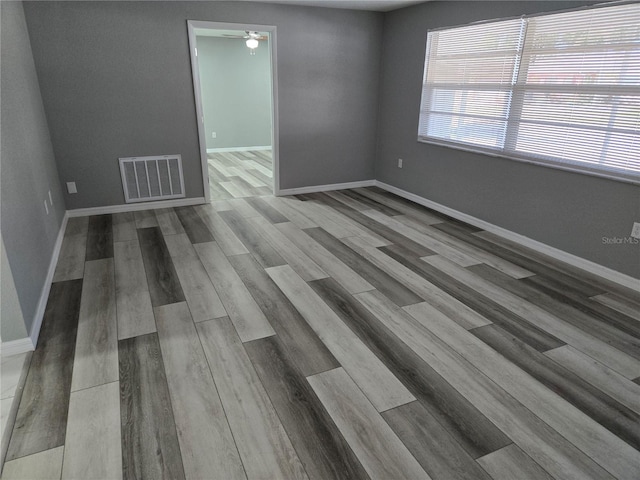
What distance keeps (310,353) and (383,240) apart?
1859 mm

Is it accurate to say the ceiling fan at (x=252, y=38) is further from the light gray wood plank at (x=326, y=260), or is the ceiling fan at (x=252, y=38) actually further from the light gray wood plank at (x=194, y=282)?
the light gray wood plank at (x=194, y=282)

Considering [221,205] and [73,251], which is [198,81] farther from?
[73,251]

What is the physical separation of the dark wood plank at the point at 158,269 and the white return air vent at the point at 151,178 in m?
0.75

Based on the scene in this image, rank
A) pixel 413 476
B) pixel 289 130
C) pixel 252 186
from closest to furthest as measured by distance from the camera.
A: pixel 413 476 < pixel 289 130 < pixel 252 186

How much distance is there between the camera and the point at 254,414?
1802 mm

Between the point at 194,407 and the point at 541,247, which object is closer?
the point at 194,407

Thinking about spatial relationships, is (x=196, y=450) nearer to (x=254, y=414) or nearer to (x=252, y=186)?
(x=254, y=414)

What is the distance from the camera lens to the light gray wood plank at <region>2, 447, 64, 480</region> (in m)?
1.50

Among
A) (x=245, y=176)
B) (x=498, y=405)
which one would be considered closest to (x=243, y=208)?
(x=245, y=176)

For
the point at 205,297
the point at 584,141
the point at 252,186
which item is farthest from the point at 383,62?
the point at 205,297

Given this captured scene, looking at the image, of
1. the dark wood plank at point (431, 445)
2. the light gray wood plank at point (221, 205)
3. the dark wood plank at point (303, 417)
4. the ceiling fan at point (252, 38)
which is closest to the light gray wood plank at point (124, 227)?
the light gray wood plank at point (221, 205)

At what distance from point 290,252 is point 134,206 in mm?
2177

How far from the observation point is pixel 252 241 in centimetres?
376

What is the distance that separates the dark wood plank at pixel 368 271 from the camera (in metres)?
2.82
